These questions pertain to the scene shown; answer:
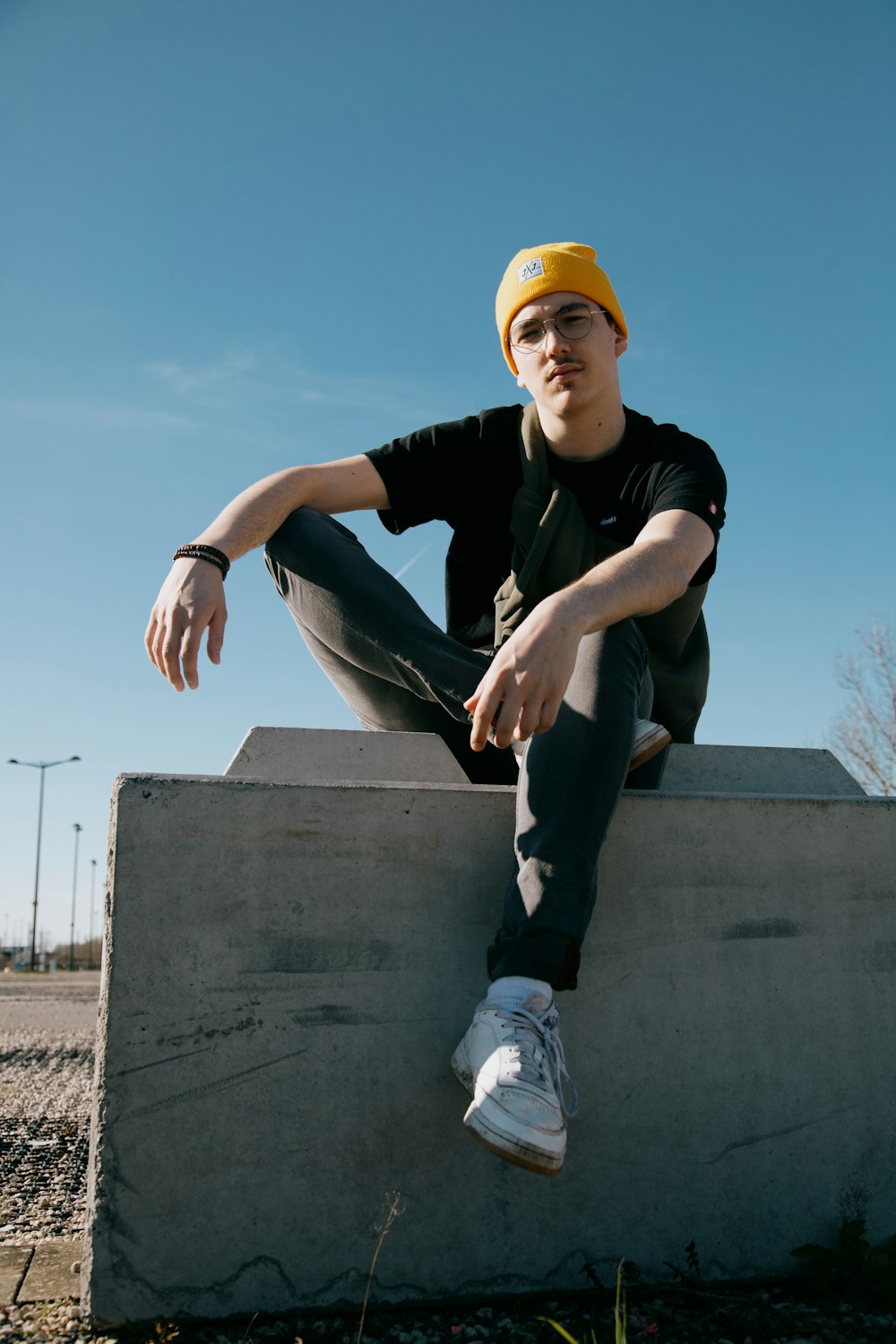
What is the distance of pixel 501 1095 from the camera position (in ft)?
5.28

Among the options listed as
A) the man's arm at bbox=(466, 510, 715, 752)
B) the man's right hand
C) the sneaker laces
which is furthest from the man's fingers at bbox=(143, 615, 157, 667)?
the sneaker laces

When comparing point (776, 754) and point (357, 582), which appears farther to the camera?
point (776, 754)

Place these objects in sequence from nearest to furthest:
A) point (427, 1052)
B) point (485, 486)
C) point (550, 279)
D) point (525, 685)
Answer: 1. point (525, 685)
2. point (427, 1052)
3. point (550, 279)
4. point (485, 486)

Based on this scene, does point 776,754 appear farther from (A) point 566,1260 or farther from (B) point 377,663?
(A) point 566,1260

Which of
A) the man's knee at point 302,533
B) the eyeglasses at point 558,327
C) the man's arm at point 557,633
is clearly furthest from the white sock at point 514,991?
the eyeglasses at point 558,327

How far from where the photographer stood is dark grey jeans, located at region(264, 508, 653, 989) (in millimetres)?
1789

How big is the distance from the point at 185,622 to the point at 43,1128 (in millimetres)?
3069

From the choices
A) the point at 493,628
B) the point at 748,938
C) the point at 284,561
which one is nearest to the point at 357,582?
the point at 284,561

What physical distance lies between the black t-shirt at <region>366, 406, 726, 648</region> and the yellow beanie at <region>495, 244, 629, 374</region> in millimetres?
284

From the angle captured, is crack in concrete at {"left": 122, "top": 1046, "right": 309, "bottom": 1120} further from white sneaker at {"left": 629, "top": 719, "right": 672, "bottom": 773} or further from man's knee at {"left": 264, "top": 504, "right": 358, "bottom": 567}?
man's knee at {"left": 264, "top": 504, "right": 358, "bottom": 567}

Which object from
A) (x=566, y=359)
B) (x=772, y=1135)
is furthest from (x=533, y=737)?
(x=566, y=359)

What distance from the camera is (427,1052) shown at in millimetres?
1925

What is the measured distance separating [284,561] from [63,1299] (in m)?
1.57

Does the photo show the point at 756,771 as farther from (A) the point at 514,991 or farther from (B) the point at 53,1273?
(B) the point at 53,1273
